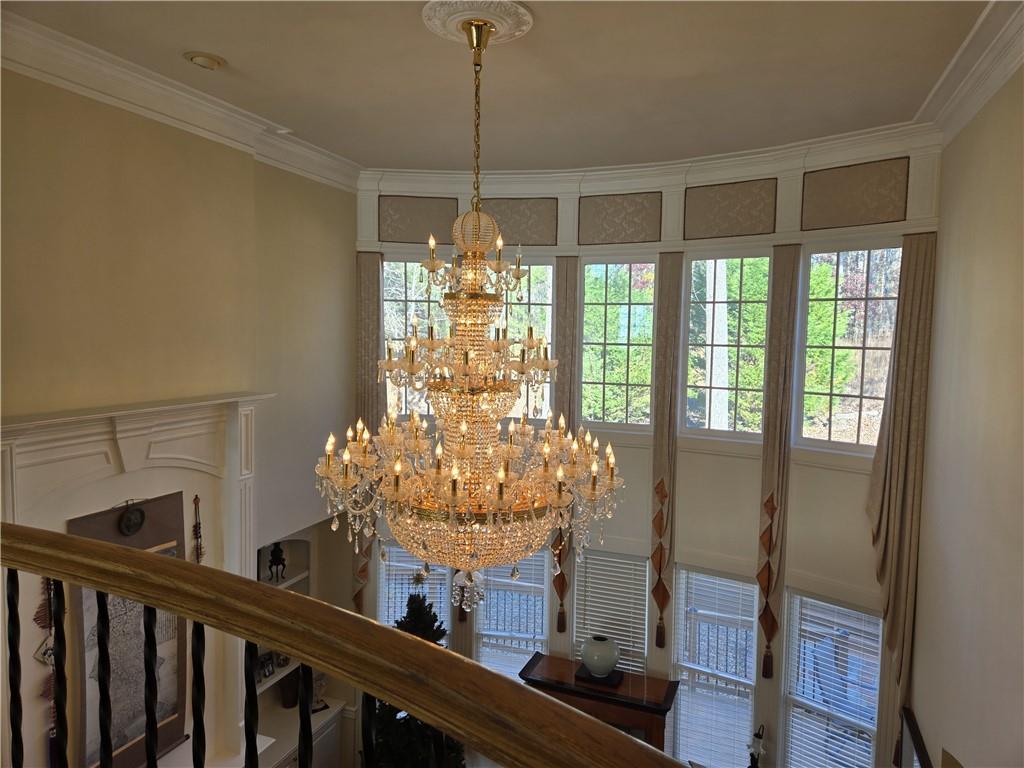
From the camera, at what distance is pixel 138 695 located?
4141 mm

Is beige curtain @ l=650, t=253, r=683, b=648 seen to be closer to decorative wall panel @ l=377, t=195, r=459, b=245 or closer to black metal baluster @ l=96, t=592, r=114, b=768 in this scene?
decorative wall panel @ l=377, t=195, r=459, b=245

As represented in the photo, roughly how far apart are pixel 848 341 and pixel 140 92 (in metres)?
4.89

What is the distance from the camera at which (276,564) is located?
251 inches

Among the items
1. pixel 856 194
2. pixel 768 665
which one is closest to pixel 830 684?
pixel 768 665

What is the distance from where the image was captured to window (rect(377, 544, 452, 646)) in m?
6.91

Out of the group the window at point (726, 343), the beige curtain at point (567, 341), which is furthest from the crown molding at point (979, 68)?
the beige curtain at point (567, 341)

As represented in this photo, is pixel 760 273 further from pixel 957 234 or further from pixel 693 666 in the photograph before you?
pixel 693 666

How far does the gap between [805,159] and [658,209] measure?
1185mm

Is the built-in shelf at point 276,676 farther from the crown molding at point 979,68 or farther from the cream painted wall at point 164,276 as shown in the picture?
the crown molding at point 979,68

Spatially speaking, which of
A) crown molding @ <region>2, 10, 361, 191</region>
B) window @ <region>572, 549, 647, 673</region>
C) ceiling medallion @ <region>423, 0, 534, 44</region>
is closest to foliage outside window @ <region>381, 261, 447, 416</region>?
crown molding @ <region>2, 10, 361, 191</region>

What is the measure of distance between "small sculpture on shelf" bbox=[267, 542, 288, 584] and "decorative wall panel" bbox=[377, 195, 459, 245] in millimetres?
2918

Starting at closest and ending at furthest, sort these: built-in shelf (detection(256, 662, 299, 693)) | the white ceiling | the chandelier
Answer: the chandelier < the white ceiling < built-in shelf (detection(256, 662, 299, 693))

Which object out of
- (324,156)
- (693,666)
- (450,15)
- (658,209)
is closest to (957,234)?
(658,209)

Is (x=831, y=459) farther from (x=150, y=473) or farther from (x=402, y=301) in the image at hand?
(x=150, y=473)
